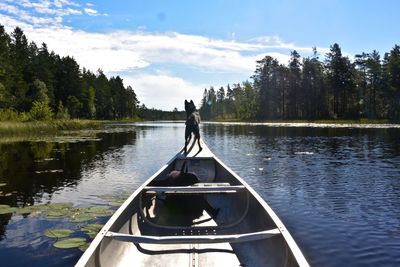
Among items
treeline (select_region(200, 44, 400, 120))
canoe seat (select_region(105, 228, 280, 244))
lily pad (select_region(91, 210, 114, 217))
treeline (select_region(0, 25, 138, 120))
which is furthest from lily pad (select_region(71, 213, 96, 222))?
treeline (select_region(200, 44, 400, 120))

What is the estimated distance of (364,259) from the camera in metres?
7.75

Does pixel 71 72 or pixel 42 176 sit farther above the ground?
pixel 71 72

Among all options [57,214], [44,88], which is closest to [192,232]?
[57,214]

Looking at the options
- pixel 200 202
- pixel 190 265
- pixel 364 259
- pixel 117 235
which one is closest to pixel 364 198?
pixel 364 259

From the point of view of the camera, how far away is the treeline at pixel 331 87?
295 ft

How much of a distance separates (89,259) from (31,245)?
5.20m

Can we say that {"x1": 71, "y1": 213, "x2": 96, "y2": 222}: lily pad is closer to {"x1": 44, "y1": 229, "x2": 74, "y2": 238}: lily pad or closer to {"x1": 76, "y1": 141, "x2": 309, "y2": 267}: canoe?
{"x1": 44, "y1": 229, "x2": 74, "y2": 238}: lily pad

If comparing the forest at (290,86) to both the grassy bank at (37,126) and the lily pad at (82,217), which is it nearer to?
the grassy bank at (37,126)

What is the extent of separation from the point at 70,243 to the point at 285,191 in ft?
30.1

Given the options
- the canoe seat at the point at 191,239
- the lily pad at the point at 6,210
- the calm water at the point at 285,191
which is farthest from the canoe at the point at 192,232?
the lily pad at the point at 6,210

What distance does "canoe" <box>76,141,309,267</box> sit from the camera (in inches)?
213

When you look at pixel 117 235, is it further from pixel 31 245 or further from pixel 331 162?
pixel 331 162

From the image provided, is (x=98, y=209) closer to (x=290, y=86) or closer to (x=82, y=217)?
(x=82, y=217)

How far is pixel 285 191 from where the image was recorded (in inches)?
574
